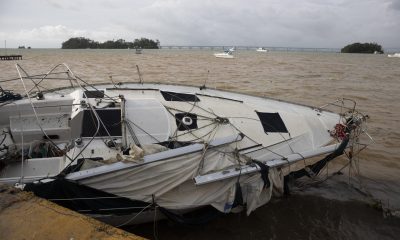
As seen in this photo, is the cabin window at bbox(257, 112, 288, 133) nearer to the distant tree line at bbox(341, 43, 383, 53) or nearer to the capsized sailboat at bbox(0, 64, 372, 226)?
the capsized sailboat at bbox(0, 64, 372, 226)

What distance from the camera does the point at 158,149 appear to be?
5492 mm

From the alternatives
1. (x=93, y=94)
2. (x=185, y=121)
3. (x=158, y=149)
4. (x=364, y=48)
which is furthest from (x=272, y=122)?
(x=364, y=48)

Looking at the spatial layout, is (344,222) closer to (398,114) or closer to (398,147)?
(398,147)

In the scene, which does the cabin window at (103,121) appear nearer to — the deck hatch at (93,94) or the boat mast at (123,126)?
the boat mast at (123,126)

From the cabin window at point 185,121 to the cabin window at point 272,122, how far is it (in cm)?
148

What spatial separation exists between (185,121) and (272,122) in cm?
191

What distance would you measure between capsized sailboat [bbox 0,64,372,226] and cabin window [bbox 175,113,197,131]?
0.07 ft

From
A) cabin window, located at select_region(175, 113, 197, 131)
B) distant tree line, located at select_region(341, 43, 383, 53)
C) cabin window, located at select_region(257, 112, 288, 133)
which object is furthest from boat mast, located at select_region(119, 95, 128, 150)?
distant tree line, located at select_region(341, 43, 383, 53)

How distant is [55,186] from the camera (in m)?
4.79

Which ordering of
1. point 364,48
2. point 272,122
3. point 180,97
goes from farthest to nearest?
point 364,48 < point 180,97 < point 272,122

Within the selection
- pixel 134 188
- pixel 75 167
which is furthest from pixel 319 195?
pixel 75 167

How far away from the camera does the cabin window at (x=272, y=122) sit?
714 centimetres

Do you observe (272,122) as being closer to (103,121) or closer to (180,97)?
(180,97)

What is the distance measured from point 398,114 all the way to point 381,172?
6708 millimetres
